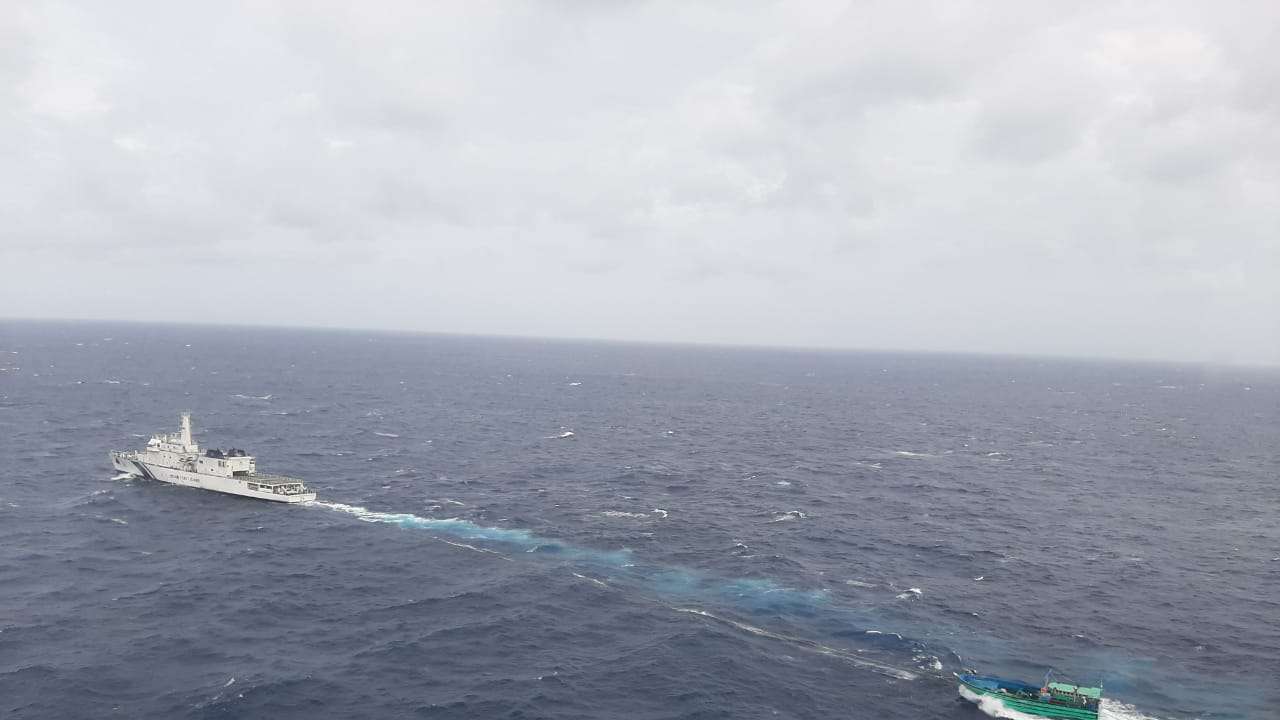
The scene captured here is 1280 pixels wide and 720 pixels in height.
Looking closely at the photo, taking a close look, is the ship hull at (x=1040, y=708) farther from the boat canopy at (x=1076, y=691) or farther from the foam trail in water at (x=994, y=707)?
the boat canopy at (x=1076, y=691)

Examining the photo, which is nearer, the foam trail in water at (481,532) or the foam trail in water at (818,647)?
the foam trail in water at (818,647)

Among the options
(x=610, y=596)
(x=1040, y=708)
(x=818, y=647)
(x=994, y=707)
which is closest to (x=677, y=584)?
(x=610, y=596)

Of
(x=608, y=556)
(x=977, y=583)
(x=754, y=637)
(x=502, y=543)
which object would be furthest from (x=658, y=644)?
(x=977, y=583)

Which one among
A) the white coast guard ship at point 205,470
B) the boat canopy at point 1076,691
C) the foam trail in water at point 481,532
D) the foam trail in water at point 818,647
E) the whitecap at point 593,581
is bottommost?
the foam trail in water at point 818,647

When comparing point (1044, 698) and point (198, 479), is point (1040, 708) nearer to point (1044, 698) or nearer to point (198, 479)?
point (1044, 698)

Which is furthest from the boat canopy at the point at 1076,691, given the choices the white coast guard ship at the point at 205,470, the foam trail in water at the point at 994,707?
the white coast guard ship at the point at 205,470

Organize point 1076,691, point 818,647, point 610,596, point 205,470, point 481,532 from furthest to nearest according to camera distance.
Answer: point 205,470 → point 481,532 → point 610,596 → point 818,647 → point 1076,691

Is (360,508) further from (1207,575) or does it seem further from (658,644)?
(1207,575)
